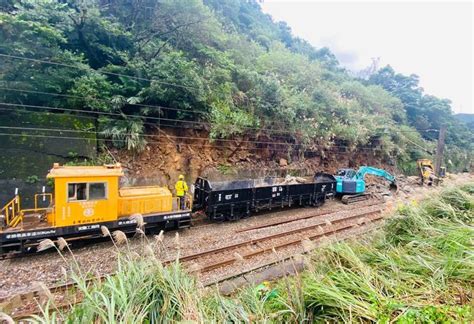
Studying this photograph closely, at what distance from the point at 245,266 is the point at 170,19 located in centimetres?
1518

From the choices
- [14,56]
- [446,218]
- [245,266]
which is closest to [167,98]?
[14,56]

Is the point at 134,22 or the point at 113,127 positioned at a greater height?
the point at 134,22

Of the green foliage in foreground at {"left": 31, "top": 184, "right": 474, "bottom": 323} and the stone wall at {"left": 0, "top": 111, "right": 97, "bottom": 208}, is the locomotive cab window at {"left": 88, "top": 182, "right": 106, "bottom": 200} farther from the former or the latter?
the green foliage in foreground at {"left": 31, "top": 184, "right": 474, "bottom": 323}

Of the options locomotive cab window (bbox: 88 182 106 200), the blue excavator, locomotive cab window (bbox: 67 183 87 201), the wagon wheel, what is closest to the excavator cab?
the blue excavator

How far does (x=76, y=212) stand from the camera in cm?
712

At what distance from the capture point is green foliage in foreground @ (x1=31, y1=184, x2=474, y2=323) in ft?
7.66

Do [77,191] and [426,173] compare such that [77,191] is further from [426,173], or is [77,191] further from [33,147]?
[426,173]

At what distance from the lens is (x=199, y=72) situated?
13.5m

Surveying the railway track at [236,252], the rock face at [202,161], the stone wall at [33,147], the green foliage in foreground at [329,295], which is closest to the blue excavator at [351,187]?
the rock face at [202,161]

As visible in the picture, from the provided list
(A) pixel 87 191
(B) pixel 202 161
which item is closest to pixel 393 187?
(B) pixel 202 161

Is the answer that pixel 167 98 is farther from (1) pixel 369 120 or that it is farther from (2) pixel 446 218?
(1) pixel 369 120

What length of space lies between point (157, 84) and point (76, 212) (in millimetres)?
6699

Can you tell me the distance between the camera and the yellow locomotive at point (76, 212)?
667 cm

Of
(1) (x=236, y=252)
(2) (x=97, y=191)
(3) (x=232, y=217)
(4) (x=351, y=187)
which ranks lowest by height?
(1) (x=236, y=252)
